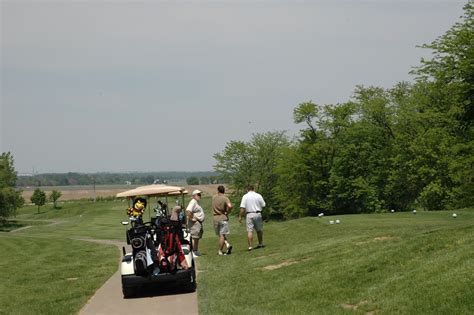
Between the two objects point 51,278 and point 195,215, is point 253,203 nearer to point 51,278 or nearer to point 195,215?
point 195,215

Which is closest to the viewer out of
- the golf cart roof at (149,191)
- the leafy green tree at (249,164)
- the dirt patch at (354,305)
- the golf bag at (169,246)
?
the dirt patch at (354,305)

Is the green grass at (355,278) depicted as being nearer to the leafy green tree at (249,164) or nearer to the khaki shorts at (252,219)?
the khaki shorts at (252,219)

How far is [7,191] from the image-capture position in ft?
261

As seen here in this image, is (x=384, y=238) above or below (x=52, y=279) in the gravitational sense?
above

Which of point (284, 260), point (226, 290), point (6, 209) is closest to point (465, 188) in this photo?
point (284, 260)

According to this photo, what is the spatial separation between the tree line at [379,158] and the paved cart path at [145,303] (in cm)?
3088

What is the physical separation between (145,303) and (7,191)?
240 feet

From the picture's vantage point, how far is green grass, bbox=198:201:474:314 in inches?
349

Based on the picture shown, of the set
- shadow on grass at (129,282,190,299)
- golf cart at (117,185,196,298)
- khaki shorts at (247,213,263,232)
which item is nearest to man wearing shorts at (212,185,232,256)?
khaki shorts at (247,213,263,232)

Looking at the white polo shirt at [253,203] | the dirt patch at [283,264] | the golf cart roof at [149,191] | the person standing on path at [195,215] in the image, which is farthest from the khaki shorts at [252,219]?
the dirt patch at [283,264]

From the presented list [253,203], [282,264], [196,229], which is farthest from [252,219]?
[282,264]

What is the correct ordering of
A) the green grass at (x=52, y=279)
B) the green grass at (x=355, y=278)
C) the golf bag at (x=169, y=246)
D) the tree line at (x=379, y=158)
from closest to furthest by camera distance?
the green grass at (x=355, y=278) < the golf bag at (x=169, y=246) < the green grass at (x=52, y=279) < the tree line at (x=379, y=158)

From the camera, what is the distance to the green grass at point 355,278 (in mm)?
8867

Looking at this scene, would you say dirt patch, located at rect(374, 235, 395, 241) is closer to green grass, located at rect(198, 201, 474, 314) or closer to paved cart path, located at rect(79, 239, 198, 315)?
green grass, located at rect(198, 201, 474, 314)
